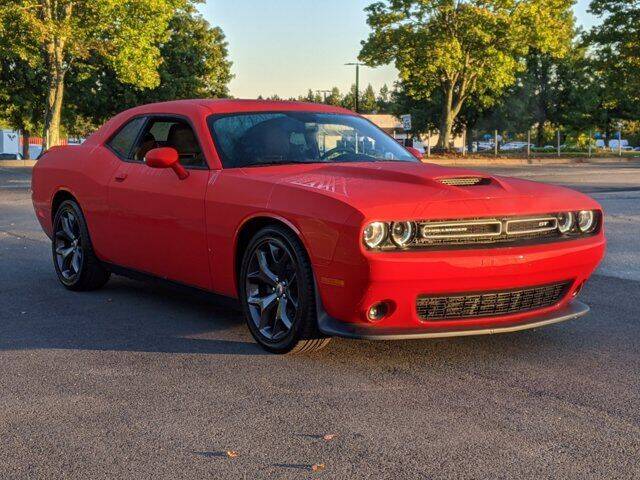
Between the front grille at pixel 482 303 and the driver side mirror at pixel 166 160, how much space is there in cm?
188

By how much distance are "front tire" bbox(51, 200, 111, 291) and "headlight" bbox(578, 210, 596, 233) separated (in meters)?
3.54

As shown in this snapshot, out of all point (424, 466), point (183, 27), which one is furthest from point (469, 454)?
point (183, 27)

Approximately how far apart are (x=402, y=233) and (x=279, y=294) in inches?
33.2

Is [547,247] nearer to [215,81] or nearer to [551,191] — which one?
[551,191]

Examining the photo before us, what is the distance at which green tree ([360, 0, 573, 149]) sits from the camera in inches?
1634

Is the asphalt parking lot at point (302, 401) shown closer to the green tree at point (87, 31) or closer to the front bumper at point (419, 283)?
the front bumper at point (419, 283)

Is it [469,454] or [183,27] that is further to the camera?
[183,27]

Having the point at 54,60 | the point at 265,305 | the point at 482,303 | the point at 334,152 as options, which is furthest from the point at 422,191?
the point at 54,60

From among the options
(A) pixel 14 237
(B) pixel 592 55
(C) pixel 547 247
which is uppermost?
(B) pixel 592 55

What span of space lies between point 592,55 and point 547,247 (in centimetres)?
4319

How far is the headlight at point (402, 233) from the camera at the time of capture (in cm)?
420

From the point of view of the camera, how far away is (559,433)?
3.45 m

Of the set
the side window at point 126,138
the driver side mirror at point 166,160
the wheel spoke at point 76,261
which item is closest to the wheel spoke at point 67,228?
the wheel spoke at point 76,261

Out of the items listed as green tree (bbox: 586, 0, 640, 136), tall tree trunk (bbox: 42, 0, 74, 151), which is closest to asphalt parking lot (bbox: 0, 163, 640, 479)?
tall tree trunk (bbox: 42, 0, 74, 151)
